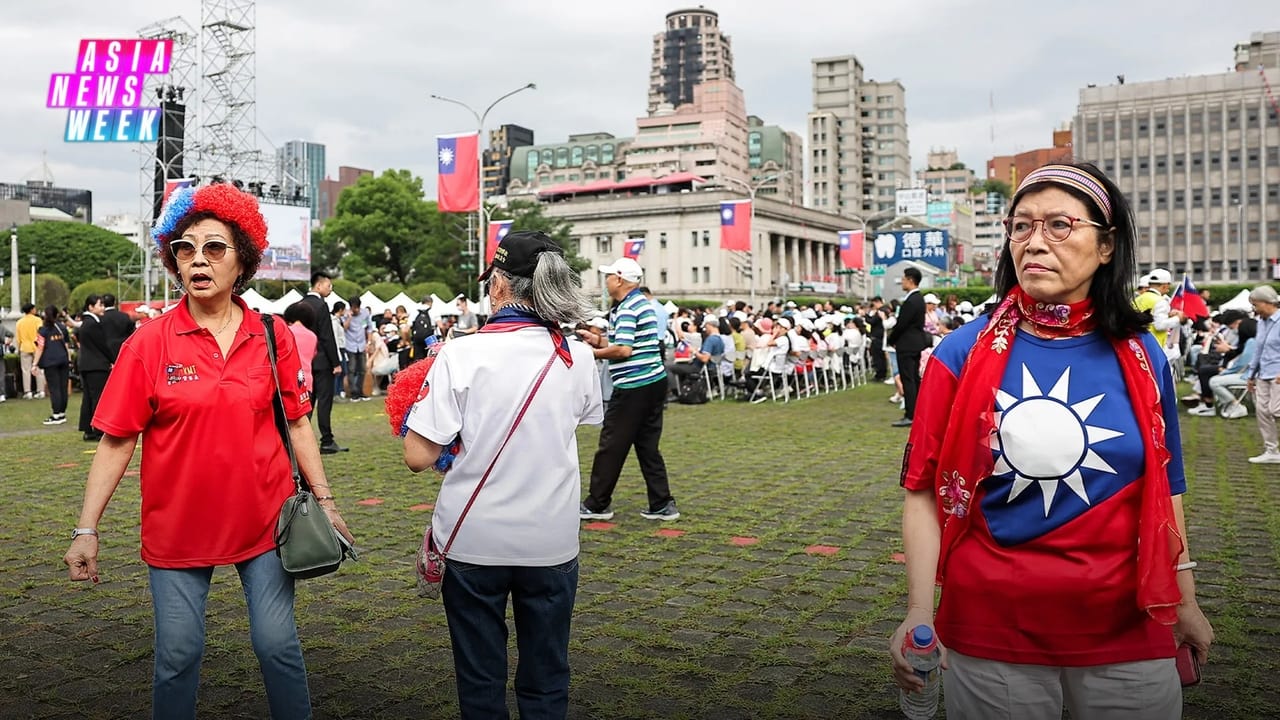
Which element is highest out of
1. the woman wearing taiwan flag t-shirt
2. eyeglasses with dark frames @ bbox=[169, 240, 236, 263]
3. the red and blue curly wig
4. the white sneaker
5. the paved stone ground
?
the red and blue curly wig

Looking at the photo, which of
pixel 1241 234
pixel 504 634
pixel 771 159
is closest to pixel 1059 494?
Result: pixel 504 634

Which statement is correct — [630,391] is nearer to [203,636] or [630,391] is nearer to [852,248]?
[203,636]

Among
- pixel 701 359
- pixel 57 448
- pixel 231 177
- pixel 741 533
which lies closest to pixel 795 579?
pixel 741 533

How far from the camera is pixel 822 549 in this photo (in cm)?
696

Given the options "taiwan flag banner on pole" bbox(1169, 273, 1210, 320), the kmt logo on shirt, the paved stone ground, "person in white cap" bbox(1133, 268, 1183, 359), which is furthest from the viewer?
"taiwan flag banner on pole" bbox(1169, 273, 1210, 320)

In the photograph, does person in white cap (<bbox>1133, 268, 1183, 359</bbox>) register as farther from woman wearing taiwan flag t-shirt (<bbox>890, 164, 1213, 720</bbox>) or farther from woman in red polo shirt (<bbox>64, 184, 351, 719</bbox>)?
woman in red polo shirt (<bbox>64, 184, 351, 719</bbox>)

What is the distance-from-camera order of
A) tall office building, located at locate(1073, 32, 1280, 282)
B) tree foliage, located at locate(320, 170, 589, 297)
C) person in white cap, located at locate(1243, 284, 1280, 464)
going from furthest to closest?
tall office building, located at locate(1073, 32, 1280, 282) < tree foliage, located at locate(320, 170, 589, 297) < person in white cap, located at locate(1243, 284, 1280, 464)

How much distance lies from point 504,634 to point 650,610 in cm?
250

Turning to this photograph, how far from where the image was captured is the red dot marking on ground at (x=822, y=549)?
6.86 m

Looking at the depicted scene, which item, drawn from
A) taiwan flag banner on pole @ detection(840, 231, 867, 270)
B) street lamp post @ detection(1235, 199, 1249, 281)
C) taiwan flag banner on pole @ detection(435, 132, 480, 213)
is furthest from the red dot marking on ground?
street lamp post @ detection(1235, 199, 1249, 281)

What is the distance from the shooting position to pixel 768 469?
1068 centimetres

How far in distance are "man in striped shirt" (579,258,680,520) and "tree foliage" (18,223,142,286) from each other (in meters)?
99.9

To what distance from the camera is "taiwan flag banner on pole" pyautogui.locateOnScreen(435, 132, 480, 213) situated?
26156 millimetres

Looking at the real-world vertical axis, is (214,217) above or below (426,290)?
below
